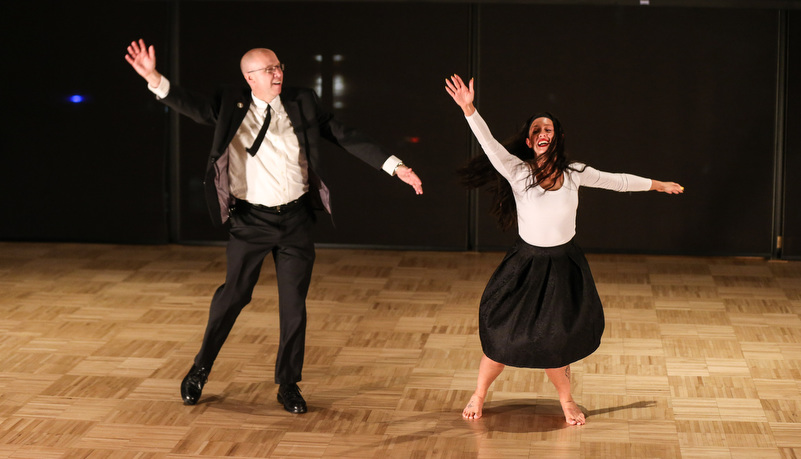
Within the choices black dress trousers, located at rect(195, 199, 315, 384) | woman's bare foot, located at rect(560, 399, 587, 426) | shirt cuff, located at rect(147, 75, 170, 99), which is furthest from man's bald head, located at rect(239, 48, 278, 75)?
woman's bare foot, located at rect(560, 399, 587, 426)

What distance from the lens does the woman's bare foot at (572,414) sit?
3928 millimetres

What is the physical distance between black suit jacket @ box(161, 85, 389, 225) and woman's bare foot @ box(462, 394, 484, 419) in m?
0.95

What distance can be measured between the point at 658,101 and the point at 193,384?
419 centimetres

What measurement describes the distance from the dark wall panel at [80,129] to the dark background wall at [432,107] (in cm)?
1

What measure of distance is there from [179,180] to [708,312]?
3.91 metres

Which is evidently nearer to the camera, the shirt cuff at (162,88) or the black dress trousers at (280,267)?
the shirt cuff at (162,88)

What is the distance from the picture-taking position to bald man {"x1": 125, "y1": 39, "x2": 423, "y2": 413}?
398 cm

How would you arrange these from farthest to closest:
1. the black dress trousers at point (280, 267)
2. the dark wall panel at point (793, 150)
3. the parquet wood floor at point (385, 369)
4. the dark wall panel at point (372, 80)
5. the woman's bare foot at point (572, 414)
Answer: the dark wall panel at point (372, 80) → the dark wall panel at point (793, 150) → the black dress trousers at point (280, 267) → the woman's bare foot at point (572, 414) → the parquet wood floor at point (385, 369)

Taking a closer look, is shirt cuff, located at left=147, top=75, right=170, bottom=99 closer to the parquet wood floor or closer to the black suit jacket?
the black suit jacket

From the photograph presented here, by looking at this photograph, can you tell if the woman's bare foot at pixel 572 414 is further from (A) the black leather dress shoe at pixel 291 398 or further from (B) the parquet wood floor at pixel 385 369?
(A) the black leather dress shoe at pixel 291 398

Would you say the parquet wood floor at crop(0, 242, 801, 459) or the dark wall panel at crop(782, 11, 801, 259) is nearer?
the parquet wood floor at crop(0, 242, 801, 459)

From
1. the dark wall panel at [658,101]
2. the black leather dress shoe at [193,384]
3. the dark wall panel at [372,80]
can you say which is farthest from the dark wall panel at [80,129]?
the black leather dress shoe at [193,384]

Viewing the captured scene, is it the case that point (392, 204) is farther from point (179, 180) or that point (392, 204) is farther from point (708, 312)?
point (708, 312)

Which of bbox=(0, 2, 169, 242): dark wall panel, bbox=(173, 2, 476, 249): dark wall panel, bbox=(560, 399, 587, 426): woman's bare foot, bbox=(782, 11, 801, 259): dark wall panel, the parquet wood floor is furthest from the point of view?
bbox=(0, 2, 169, 242): dark wall panel
